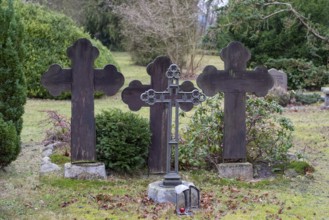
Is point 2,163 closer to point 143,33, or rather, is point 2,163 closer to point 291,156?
point 291,156

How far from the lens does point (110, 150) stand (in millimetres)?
7367

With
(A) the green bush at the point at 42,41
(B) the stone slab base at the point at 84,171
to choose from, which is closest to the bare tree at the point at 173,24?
(A) the green bush at the point at 42,41

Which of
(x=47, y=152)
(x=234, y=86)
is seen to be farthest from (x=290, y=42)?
(x=47, y=152)

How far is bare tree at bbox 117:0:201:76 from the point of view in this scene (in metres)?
24.5

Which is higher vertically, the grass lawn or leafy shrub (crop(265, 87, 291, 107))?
leafy shrub (crop(265, 87, 291, 107))

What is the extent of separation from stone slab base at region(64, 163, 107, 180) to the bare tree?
17550 millimetres

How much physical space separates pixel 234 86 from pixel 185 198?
236cm

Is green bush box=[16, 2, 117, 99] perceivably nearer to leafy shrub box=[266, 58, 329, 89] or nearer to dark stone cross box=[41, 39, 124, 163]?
leafy shrub box=[266, 58, 329, 89]

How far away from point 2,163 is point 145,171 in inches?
76.2

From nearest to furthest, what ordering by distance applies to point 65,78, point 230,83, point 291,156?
1. point 65,78
2. point 230,83
3. point 291,156

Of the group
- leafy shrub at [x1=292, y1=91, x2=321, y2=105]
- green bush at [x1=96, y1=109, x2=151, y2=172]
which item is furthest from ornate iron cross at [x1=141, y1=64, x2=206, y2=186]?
leafy shrub at [x1=292, y1=91, x2=321, y2=105]

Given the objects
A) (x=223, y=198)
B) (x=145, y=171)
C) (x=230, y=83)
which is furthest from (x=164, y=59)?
(x=223, y=198)

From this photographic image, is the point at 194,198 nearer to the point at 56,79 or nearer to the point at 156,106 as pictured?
the point at 156,106

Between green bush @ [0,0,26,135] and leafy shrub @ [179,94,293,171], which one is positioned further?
leafy shrub @ [179,94,293,171]
